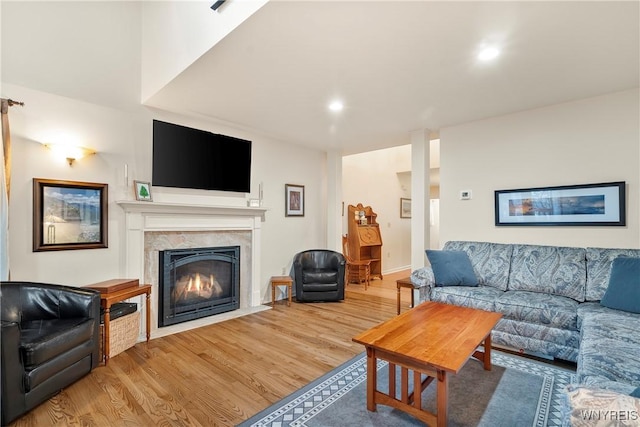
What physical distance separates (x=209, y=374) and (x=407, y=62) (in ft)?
9.65

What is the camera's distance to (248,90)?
117 inches

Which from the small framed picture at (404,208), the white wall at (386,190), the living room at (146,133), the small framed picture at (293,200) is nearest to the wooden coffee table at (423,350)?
the living room at (146,133)

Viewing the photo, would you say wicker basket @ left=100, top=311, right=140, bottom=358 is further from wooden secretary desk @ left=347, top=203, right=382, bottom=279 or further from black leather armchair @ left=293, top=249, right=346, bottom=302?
wooden secretary desk @ left=347, top=203, right=382, bottom=279

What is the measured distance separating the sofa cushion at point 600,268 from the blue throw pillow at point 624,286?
202 mm

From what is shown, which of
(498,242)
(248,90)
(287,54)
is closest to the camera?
(287,54)

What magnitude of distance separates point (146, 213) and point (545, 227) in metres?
4.45

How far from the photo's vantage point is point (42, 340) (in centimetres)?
199

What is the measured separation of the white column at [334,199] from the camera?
5449mm

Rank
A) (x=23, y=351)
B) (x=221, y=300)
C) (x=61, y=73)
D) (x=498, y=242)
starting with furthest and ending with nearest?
(x=221, y=300) < (x=498, y=242) < (x=61, y=73) < (x=23, y=351)

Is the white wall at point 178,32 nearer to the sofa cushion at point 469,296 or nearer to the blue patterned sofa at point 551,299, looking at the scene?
the blue patterned sofa at point 551,299

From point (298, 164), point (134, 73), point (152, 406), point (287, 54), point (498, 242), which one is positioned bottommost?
point (152, 406)

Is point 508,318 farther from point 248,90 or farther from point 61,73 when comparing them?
point 61,73

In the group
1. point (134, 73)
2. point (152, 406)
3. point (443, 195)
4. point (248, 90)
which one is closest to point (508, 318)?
point (443, 195)

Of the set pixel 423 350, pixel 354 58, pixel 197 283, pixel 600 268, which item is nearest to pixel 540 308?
pixel 600 268
